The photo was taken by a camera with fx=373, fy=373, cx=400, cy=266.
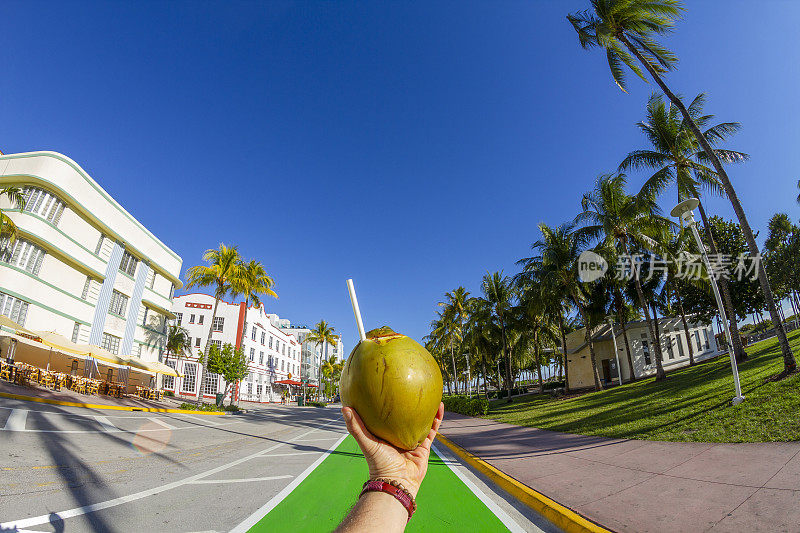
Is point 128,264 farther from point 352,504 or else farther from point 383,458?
point 383,458

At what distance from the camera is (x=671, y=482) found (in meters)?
5.32

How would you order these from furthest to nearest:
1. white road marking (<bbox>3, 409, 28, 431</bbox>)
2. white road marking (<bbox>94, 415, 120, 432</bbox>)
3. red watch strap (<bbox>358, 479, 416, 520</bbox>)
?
white road marking (<bbox>94, 415, 120, 432</bbox>) → white road marking (<bbox>3, 409, 28, 431</bbox>) → red watch strap (<bbox>358, 479, 416, 520</bbox>)

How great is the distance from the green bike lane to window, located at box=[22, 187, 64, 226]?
72.1ft

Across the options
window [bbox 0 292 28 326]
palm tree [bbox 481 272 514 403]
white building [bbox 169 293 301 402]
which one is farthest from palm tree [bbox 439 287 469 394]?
window [bbox 0 292 28 326]

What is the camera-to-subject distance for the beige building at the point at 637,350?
30.8 m

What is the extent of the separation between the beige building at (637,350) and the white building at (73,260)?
33793 mm

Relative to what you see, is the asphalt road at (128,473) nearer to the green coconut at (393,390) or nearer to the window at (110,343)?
the green coconut at (393,390)

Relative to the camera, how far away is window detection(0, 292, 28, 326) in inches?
688

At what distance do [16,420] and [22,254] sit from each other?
40.6ft

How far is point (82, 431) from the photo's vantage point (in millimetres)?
10789

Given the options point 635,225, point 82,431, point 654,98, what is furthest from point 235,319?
point 654,98

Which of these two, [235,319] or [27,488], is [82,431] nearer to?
[27,488]

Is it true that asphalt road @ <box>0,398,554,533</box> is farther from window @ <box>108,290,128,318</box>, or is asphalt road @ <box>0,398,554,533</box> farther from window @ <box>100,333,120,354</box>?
window @ <box>108,290,128,318</box>

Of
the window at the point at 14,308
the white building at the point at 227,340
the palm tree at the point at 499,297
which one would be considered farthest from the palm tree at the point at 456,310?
Answer: the window at the point at 14,308
